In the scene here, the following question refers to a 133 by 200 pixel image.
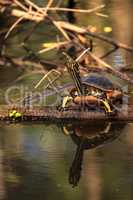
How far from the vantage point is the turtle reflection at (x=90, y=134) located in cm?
372

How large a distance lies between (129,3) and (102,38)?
305cm

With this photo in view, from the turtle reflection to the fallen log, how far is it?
58 millimetres

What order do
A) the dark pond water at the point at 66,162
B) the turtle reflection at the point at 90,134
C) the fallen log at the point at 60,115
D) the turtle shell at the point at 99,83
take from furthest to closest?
the turtle shell at the point at 99,83, the fallen log at the point at 60,115, the turtle reflection at the point at 90,134, the dark pond water at the point at 66,162

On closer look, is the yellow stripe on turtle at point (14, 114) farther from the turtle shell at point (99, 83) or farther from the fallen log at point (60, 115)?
the turtle shell at point (99, 83)

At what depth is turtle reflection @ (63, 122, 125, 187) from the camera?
147 inches

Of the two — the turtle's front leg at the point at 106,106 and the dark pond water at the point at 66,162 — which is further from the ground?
the turtle's front leg at the point at 106,106

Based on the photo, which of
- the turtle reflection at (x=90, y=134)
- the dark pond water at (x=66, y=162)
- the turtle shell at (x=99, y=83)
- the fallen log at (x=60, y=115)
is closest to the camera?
the dark pond water at (x=66, y=162)

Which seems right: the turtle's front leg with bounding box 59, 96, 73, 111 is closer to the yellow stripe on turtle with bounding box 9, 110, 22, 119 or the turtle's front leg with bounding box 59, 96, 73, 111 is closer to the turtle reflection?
the turtle reflection

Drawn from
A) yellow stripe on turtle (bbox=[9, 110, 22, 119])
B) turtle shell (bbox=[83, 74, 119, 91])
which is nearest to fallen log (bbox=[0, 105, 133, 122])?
yellow stripe on turtle (bbox=[9, 110, 22, 119])

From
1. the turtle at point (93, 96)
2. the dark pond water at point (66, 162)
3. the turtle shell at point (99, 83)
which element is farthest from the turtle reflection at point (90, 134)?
the turtle shell at point (99, 83)

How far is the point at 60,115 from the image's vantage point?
13.6 ft

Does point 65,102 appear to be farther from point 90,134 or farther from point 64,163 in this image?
point 64,163

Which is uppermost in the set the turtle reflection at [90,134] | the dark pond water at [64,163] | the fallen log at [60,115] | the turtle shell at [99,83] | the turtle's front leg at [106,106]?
the turtle shell at [99,83]

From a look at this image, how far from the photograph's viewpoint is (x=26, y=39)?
22.6 feet
